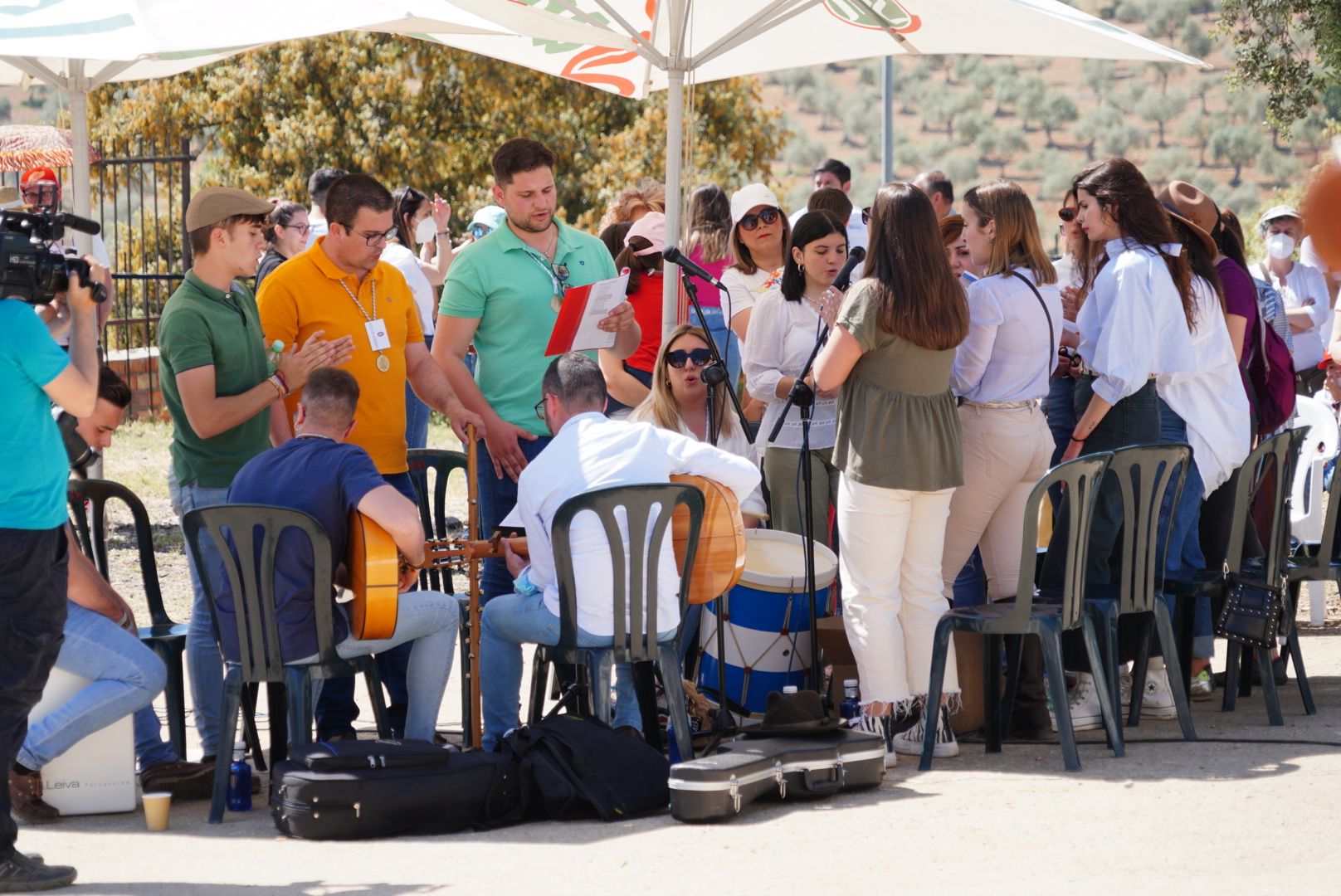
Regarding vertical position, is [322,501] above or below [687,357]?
below

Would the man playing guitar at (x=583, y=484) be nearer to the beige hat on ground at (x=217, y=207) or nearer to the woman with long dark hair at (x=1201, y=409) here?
the beige hat on ground at (x=217, y=207)

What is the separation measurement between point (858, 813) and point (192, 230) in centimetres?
269

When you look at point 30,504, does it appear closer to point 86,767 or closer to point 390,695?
point 86,767

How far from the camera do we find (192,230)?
4.98 meters

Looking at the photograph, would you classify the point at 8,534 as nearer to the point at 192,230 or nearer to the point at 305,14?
the point at 192,230

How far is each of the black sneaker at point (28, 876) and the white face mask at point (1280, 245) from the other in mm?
7678

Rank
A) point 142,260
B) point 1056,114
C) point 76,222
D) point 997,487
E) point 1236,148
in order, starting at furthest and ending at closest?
point 1056,114, point 1236,148, point 142,260, point 997,487, point 76,222

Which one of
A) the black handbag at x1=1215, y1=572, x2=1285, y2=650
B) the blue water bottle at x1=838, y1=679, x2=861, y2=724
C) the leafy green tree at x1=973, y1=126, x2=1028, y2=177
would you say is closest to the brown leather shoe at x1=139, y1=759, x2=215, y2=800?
the blue water bottle at x1=838, y1=679, x2=861, y2=724

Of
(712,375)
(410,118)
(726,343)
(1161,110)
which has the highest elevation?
(1161,110)

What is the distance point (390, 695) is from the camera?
556 cm

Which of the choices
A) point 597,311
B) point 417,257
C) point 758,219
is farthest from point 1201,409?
point 417,257

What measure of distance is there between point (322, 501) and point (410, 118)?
1310 centimetres

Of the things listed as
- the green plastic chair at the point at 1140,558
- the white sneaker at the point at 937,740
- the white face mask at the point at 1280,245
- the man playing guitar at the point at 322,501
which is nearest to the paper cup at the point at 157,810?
the man playing guitar at the point at 322,501

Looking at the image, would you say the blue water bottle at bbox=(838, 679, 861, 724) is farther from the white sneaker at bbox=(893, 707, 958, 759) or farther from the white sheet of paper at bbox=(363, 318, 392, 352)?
the white sheet of paper at bbox=(363, 318, 392, 352)
